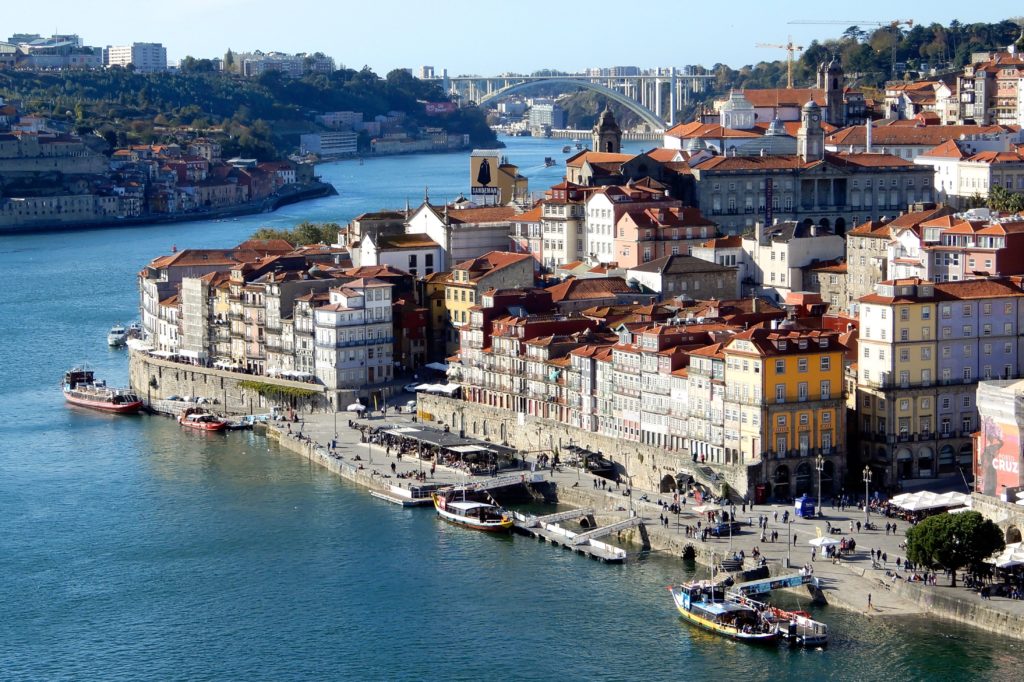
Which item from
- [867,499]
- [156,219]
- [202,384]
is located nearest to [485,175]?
[202,384]

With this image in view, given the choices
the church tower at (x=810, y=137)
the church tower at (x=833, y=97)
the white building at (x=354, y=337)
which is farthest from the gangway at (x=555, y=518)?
the church tower at (x=833, y=97)

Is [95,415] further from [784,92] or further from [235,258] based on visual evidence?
[784,92]

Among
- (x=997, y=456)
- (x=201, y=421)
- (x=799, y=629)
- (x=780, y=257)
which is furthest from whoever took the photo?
(x=780, y=257)

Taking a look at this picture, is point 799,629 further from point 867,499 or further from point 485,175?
point 485,175

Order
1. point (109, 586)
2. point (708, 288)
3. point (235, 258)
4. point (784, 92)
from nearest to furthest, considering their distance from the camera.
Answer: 1. point (109, 586)
2. point (708, 288)
3. point (235, 258)
4. point (784, 92)

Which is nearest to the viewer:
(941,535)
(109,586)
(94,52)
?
(941,535)

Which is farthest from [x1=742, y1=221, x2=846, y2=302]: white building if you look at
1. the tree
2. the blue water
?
the tree

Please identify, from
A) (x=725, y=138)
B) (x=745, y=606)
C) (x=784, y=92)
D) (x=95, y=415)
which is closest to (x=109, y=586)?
(x=745, y=606)
